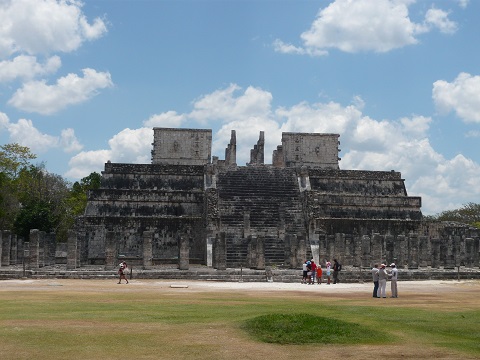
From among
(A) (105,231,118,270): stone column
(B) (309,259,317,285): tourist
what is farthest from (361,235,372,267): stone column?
(A) (105,231,118,270): stone column

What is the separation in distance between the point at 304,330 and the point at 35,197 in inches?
1723

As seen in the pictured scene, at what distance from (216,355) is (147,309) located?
5.14 meters

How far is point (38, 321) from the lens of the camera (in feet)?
35.4

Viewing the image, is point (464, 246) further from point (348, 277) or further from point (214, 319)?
point (214, 319)

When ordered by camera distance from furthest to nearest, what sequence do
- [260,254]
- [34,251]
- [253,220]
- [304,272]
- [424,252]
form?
[253,220] < [424,252] < [260,254] < [34,251] < [304,272]

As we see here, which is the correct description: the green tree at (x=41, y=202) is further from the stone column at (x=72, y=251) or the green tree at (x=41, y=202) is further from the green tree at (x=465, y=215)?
the green tree at (x=465, y=215)

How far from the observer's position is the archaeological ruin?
3006 cm

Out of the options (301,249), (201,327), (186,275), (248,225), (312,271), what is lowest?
(186,275)

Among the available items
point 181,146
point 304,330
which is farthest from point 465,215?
point 304,330

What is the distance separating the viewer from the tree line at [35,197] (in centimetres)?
4067

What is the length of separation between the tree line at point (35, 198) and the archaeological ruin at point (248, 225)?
17.9 ft

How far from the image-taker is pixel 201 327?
34.1ft

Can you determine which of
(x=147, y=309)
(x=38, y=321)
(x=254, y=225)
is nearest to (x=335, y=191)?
(x=254, y=225)

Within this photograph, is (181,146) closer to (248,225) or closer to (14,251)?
(248,225)
